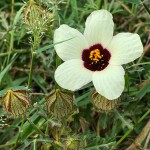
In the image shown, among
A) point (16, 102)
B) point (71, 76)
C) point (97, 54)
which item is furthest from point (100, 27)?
point (16, 102)

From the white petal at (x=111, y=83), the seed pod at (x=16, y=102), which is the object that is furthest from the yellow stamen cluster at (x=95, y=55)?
the seed pod at (x=16, y=102)

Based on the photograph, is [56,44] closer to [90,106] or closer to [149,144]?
[90,106]

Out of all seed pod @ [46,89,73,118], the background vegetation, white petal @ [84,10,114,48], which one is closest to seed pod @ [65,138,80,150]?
the background vegetation

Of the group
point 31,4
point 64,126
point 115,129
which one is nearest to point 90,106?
point 115,129

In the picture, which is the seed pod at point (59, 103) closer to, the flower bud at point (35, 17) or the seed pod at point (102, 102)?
the seed pod at point (102, 102)

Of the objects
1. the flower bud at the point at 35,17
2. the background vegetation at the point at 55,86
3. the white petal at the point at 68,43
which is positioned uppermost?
the flower bud at the point at 35,17

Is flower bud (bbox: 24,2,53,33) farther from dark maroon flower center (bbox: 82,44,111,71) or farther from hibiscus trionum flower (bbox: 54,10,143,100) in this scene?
dark maroon flower center (bbox: 82,44,111,71)

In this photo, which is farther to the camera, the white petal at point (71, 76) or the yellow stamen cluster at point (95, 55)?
the yellow stamen cluster at point (95, 55)
